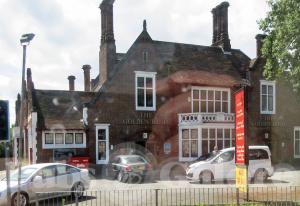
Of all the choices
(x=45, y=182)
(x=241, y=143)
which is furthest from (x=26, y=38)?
(x=241, y=143)

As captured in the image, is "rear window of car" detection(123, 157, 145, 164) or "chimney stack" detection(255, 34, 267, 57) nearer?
"rear window of car" detection(123, 157, 145, 164)

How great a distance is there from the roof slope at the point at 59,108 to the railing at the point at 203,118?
7.25m

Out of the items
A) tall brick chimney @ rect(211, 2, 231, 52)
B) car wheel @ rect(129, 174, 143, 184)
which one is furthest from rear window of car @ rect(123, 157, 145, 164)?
tall brick chimney @ rect(211, 2, 231, 52)

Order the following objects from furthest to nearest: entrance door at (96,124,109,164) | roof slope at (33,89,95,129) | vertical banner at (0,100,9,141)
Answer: roof slope at (33,89,95,129), entrance door at (96,124,109,164), vertical banner at (0,100,9,141)

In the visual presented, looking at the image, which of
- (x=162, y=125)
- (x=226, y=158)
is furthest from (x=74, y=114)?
(x=226, y=158)

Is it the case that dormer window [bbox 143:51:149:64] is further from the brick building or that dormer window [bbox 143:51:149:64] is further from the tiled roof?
the tiled roof

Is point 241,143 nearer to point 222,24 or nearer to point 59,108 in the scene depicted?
point 59,108

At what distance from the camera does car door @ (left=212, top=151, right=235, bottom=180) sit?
20609 mm

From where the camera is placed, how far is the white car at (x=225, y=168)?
2050 cm

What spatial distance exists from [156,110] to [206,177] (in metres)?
9.40

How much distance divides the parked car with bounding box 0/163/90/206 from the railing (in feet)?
43.6

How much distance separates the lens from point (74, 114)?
30.6 m

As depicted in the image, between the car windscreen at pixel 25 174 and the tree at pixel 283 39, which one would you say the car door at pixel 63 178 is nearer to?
the car windscreen at pixel 25 174

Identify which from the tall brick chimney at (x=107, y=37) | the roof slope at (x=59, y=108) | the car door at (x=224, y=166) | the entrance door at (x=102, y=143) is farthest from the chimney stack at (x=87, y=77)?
the car door at (x=224, y=166)
